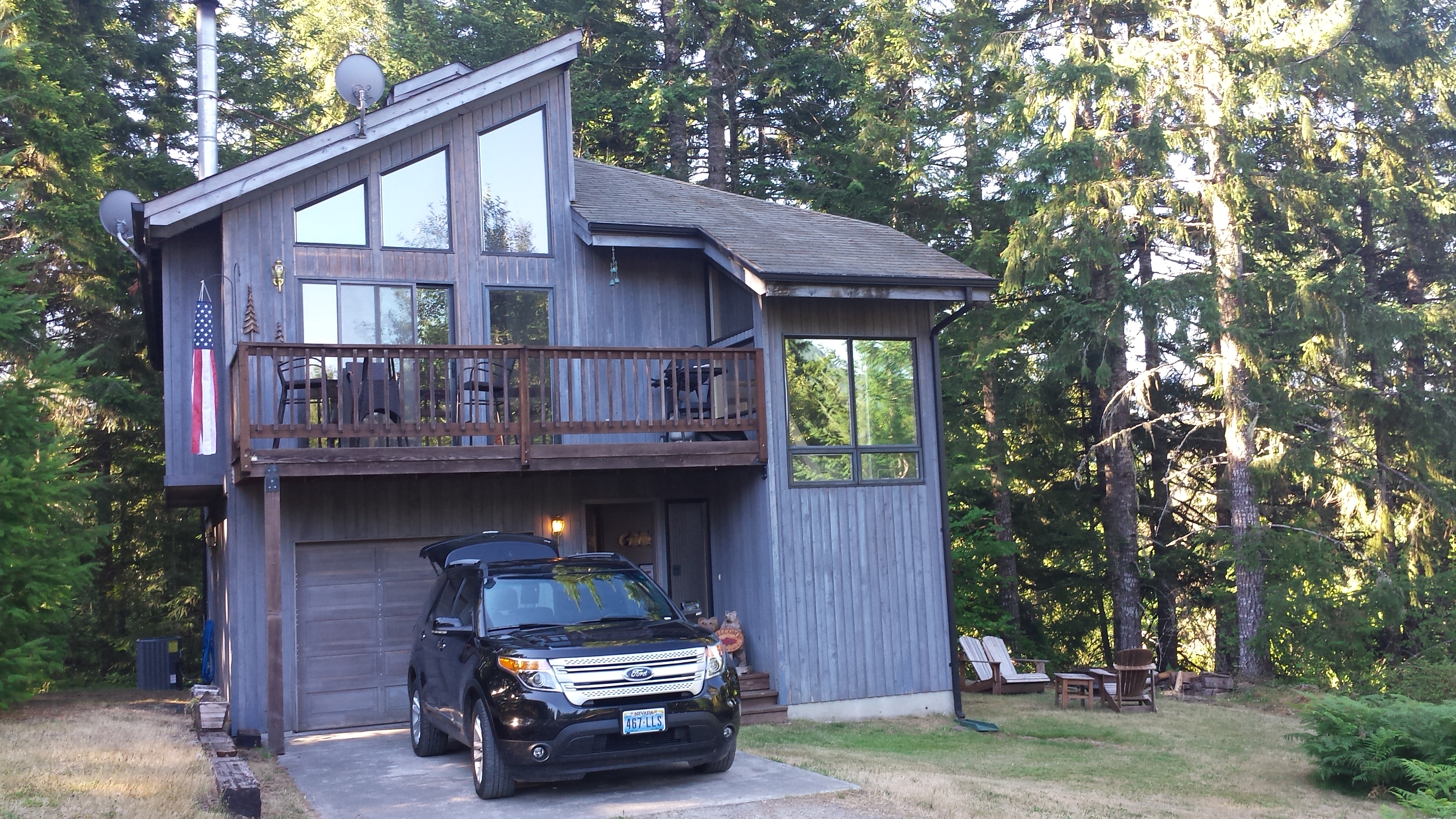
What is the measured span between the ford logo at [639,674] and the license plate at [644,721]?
0.23 m

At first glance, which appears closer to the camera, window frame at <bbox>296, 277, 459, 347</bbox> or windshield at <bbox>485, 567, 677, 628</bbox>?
windshield at <bbox>485, 567, 677, 628</bbox>

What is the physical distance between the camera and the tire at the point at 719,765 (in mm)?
→ 8789

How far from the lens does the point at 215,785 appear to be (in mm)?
7992

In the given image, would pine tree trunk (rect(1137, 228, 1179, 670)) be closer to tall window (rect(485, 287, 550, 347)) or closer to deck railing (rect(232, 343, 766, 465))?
deck railing (rect(232, 343, 766, 465))

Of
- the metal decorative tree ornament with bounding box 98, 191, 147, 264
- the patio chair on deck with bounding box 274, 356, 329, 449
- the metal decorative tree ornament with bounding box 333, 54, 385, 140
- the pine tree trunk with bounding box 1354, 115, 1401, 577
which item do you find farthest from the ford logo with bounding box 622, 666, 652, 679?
the pine tree trunk with bounding box 1354, 115, 1401, 577

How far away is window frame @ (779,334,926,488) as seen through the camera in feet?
46.5

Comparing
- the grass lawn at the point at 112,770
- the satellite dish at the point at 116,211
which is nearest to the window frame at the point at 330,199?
the satellite dish at the point at 116,211

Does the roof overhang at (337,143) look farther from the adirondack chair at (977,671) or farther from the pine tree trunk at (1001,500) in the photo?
the pine tree trunk at (1001,500)

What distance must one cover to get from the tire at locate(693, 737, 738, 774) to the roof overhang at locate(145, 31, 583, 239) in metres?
8.56

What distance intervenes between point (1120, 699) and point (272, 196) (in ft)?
42.0

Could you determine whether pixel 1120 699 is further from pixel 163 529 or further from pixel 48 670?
pixel 163 529

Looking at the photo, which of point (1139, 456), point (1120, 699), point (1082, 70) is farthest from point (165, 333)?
point (1139, 456)

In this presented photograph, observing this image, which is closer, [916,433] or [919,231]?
[916,433]

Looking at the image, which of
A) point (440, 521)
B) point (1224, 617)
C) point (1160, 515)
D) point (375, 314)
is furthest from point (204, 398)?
point (1160, 515)
